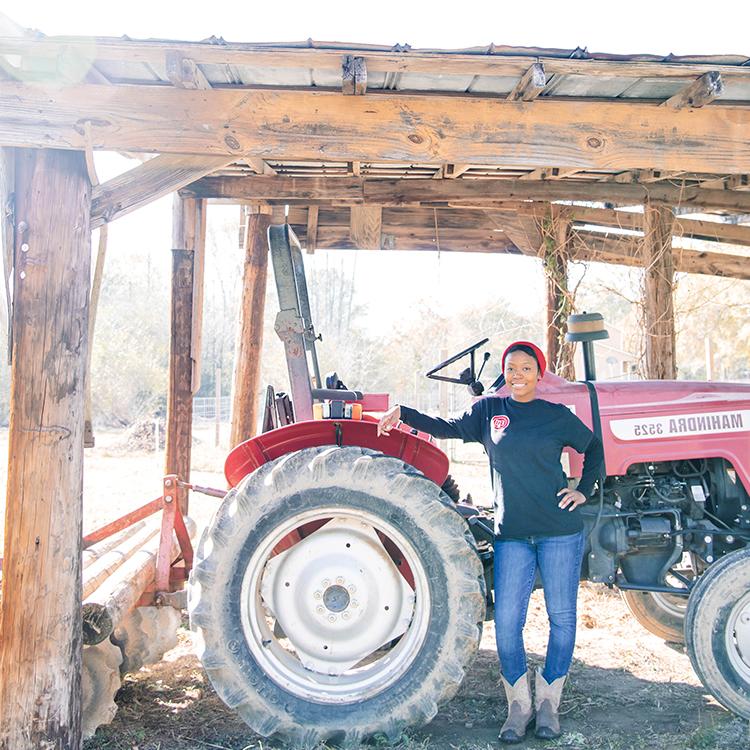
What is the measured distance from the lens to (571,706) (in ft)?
13.5

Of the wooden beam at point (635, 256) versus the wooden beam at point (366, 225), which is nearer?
the wooden beam at point (366, 225)

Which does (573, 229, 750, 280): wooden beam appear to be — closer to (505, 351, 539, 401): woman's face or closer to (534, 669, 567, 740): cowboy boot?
(505, 351, 539, 401): woman's face

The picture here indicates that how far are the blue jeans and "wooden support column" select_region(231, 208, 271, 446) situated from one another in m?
3.90

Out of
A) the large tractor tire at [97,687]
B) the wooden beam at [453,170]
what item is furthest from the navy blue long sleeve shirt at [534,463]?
the wooden beam at [453,170]

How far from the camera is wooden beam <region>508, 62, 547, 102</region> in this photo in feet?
11.3

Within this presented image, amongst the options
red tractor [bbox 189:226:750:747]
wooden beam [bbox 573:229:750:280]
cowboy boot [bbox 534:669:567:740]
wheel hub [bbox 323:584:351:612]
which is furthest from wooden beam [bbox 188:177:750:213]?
cowboy boot [bbox 534:669:567:740]

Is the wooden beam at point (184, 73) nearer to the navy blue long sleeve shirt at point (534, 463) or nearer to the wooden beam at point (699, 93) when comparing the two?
the navy blue long sleeve shirt at point (534, 463)

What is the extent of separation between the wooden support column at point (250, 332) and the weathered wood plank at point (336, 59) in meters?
3.97

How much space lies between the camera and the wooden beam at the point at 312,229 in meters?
7.91

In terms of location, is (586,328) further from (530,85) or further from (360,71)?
(360,71)

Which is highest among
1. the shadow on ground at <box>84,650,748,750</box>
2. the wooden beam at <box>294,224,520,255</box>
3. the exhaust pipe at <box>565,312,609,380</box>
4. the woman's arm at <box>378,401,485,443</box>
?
the wooden beam at <box>294,224,520,255</box>

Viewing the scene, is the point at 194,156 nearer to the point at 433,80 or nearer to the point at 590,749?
the point at 433,80

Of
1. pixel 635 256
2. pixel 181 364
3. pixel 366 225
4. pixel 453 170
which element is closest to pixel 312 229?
pixel 366 225

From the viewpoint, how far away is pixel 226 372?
1278 inches
